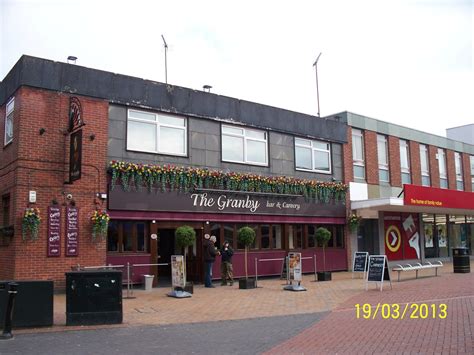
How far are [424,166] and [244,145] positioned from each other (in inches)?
516

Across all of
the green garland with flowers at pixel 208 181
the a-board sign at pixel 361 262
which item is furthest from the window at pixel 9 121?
the a-board sign at pixel 361 262

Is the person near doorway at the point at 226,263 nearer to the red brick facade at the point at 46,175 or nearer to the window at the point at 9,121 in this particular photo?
the red brick facade at the point at 46,175

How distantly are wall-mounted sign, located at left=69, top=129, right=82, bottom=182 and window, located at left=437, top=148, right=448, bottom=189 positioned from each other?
2139cm

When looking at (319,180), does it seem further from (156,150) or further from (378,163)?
(156,150)

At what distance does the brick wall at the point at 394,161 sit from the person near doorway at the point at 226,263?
11.4m

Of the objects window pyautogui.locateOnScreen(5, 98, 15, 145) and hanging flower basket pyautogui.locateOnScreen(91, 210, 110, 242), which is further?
window pyautogui.locateOnScreen(5, 98, 15, 145)

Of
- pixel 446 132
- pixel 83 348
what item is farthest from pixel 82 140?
pixel 446 132

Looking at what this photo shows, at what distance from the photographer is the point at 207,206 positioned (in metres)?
17.9

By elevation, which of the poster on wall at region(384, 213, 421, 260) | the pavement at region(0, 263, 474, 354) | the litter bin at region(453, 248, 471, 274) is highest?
the poster on wall at region(384, 213, 421, 260)

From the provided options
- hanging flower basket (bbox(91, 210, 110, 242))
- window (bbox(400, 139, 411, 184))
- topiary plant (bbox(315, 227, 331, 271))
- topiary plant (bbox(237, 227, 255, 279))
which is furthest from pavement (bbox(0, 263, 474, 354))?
window (bbox(400, 139, 411, 184))

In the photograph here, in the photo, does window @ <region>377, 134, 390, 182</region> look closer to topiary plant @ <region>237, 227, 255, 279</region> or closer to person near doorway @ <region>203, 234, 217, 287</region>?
topiary plant @ <region>237, 227, 255, 279</region>

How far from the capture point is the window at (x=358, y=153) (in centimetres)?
2381

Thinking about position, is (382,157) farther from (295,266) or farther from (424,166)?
(295,266)

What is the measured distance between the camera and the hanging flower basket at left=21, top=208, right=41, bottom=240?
13.9m
